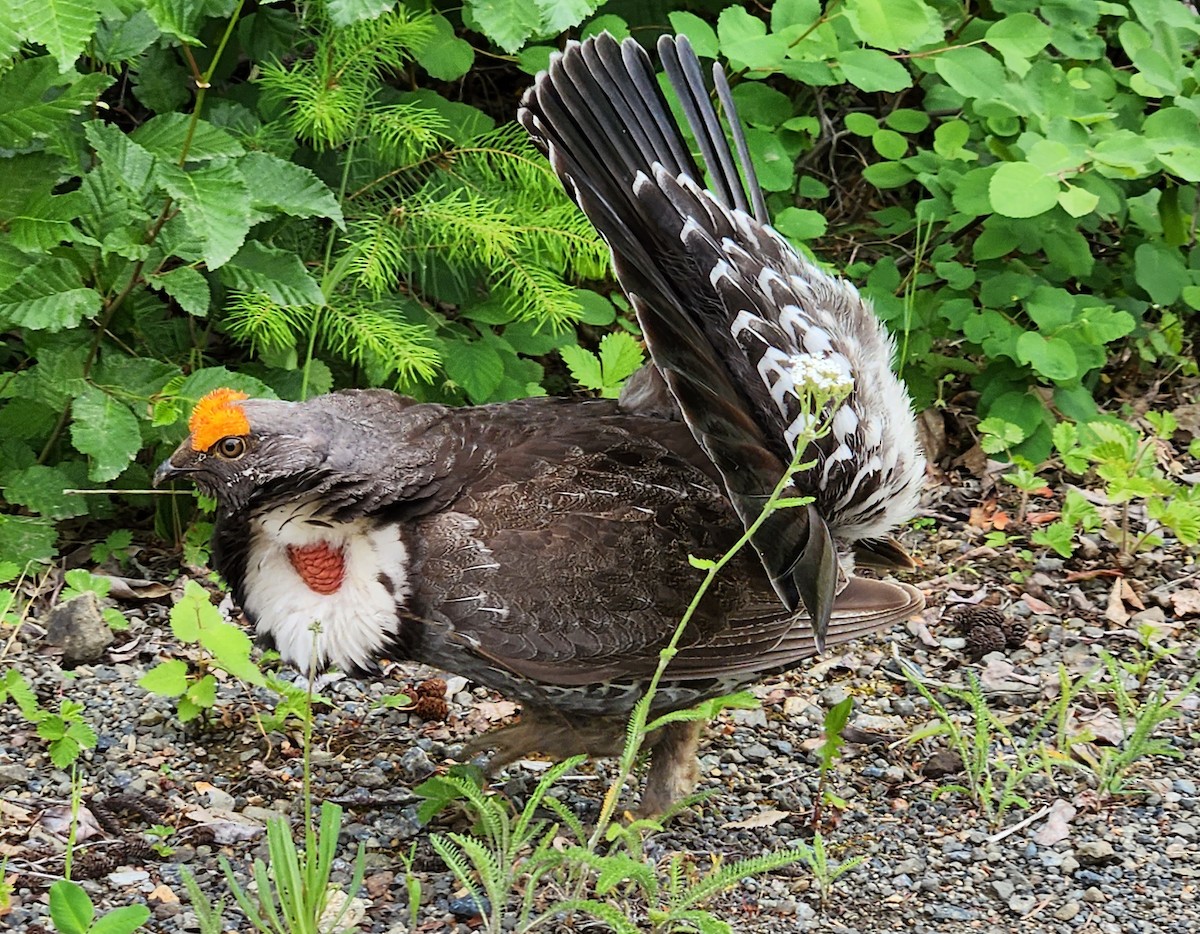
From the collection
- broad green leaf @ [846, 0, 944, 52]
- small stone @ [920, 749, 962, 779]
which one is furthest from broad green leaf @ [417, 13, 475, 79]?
small stone @ [920, 749, 962, 779]

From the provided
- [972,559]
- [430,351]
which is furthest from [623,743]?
[972,559]

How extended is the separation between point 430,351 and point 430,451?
1114mm

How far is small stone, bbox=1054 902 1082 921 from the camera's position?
3.66m

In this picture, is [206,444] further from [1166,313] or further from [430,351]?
[1166,313]

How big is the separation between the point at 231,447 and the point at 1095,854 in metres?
2.39

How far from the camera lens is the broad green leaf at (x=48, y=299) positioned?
14.4ft

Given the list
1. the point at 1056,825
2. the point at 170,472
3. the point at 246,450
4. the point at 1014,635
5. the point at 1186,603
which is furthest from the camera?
the point at 1186,603

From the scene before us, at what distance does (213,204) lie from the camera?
419cm

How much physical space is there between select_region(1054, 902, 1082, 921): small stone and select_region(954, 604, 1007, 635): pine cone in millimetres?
1408

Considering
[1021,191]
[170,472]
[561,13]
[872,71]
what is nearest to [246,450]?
[170,472]

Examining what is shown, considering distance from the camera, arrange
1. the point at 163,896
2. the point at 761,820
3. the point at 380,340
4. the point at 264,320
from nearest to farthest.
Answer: the point at 163,896 < the point at 761,820 < the point at 264,320 < the point at 380,340

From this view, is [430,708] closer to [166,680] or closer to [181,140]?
[166,680]

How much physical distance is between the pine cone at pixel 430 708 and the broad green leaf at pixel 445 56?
2.08m

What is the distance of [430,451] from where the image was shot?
12.5 feet
